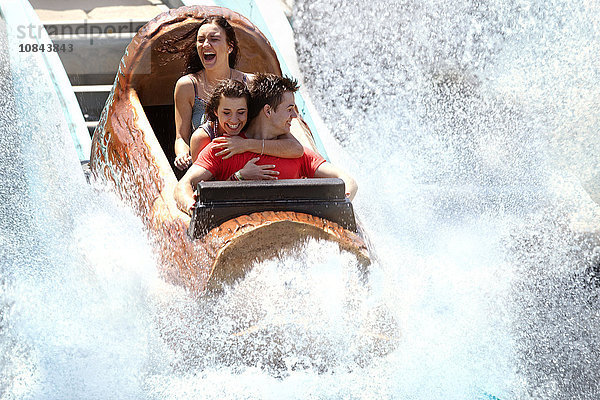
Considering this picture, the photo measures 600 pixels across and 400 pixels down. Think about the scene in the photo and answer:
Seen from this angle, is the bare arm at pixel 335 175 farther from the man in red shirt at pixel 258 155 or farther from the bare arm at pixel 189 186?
the bare arm at pixel 189 186

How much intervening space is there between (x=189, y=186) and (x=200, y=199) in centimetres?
22

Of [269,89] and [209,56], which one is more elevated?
[269,89]

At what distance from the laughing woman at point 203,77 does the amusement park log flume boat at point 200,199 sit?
0.47 ft

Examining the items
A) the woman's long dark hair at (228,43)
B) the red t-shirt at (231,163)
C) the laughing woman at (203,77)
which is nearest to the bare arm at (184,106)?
the laughing woman at (203,77)

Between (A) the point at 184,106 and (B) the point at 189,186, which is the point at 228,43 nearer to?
(A) the point at 184,106

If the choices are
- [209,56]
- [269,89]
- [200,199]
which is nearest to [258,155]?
[269,89]

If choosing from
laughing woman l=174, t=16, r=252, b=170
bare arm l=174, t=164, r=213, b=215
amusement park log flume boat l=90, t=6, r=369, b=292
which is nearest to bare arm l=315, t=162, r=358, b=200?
amusement park log flume boat l=90, t=6, r=369, b=292

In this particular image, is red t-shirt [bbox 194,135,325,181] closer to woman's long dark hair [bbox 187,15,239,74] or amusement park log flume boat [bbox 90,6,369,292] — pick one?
amusement park log flume boat [bbox 90,6,369,292]

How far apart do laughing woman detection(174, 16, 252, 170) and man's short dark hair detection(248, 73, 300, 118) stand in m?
0.63

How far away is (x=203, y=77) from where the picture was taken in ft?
9.62

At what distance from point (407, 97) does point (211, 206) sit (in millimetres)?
4662

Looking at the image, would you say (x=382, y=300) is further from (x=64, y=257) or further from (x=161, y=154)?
(x=64, y=257)

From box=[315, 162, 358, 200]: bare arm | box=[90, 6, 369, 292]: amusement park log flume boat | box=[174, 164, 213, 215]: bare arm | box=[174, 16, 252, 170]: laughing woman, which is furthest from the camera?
box=[174, 16, 252, 170]: laughing woman

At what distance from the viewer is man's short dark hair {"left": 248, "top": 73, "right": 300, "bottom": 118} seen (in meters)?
2.18
